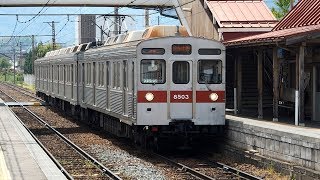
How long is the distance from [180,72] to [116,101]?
272cm

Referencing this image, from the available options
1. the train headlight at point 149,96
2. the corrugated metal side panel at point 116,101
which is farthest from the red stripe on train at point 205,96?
the corrugated metal side panel at point 116,101

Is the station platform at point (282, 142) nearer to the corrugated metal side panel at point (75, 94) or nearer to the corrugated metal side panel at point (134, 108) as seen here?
the corrugated metal side panel at point (134, 108)

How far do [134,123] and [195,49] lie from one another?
7.61ft

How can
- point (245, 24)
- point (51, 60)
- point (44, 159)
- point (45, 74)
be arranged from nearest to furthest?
point (44, 159)
point (245, 24)
point (51, 60)
point (45, 74)

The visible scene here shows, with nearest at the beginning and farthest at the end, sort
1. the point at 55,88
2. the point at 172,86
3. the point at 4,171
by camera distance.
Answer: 1. the point at 4,171
2. the point at 172,86
3. the point at 55,88

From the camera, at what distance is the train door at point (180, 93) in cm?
1530

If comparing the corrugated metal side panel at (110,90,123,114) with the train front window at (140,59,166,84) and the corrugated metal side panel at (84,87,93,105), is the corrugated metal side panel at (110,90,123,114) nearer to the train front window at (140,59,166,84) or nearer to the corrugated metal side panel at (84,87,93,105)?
the train front window at (140,59,166,84)

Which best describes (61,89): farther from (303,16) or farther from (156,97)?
(156,97)

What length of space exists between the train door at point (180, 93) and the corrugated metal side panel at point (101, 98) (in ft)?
14.1

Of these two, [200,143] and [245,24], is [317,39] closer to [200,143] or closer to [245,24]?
[200,143]

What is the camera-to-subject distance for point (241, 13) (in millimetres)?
27141

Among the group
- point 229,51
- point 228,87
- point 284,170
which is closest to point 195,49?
point 284,170

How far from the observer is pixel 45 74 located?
123ft

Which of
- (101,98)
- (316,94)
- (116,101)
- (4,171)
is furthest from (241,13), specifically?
(4,171)
